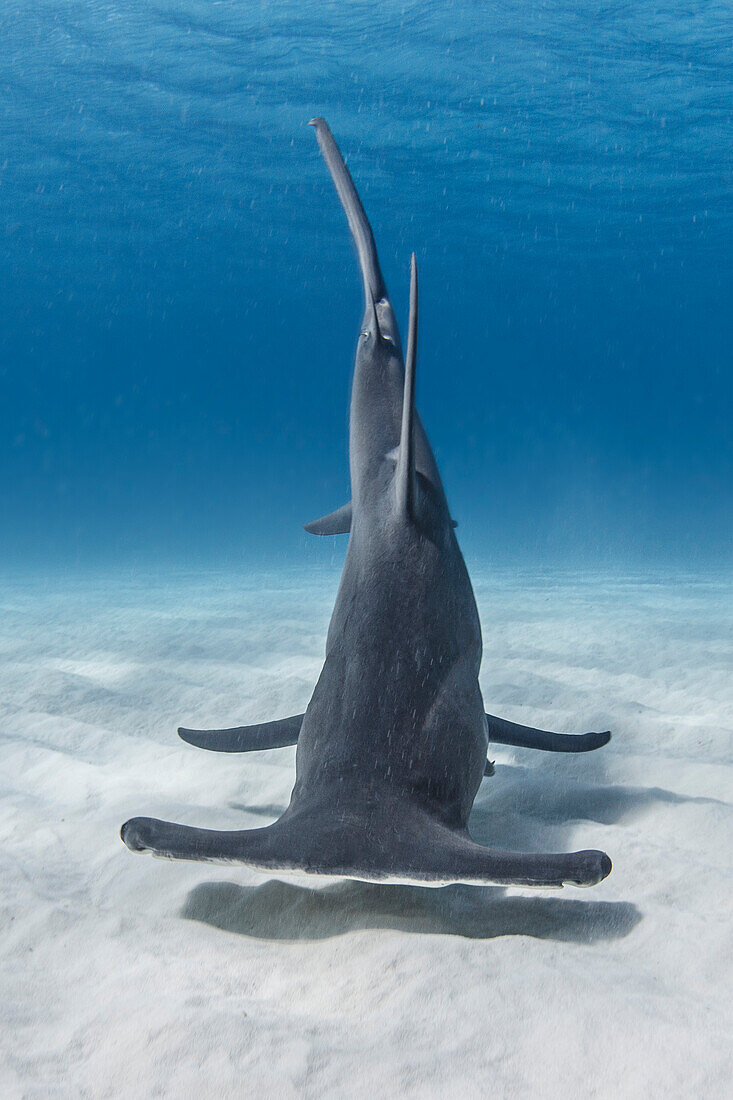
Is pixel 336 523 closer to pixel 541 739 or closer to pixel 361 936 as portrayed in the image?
pixel 541 739

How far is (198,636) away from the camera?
834 cm

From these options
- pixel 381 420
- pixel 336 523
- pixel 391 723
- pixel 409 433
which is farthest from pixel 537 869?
pixel 336 523

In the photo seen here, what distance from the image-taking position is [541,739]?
3.27 m

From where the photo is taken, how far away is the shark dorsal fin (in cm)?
238

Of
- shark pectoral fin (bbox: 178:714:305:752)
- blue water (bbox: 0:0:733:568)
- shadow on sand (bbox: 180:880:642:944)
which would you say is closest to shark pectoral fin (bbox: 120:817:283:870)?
shadow on sand (bbox: 180:880:642:944)

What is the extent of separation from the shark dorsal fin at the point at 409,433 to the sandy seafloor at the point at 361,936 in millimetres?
1407

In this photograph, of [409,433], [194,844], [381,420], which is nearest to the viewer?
[194,844]

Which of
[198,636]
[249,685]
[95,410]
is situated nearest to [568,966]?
[249,685]

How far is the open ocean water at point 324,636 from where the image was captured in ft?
5.61

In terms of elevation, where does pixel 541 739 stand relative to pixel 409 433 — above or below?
below

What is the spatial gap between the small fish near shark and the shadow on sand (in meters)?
0.32

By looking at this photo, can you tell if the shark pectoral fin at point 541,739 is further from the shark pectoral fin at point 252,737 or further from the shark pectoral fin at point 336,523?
the shark pectoral fin at point 336,523

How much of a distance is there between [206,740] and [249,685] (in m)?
2.37

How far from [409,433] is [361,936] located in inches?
65.9
